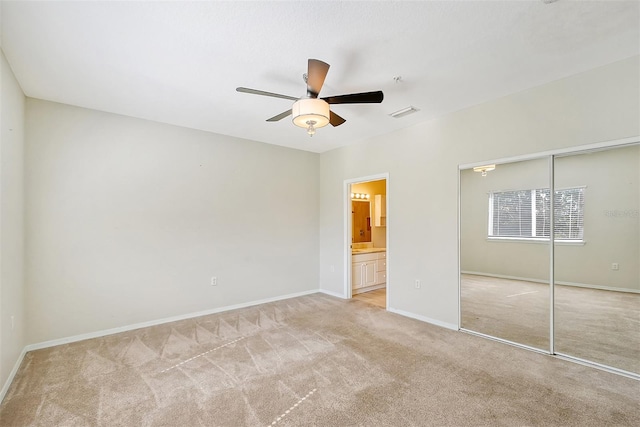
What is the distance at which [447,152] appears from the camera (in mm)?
3865

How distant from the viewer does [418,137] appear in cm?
420

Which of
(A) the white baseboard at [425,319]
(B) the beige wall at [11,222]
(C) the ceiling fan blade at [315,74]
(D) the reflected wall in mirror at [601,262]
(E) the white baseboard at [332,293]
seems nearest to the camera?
(C) the ceiling fan blade at [315,74]

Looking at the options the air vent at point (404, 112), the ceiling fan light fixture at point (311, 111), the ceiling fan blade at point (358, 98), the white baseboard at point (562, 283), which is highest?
the air vent at point (404, 112)

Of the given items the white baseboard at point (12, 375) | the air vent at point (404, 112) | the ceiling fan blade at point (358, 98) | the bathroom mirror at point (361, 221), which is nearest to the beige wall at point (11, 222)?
the white baseboard at point (12, 375)

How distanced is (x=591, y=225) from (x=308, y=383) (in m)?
3.10

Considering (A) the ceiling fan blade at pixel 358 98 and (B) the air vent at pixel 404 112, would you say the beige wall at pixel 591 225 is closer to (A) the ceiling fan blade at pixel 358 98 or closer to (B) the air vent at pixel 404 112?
(B) the air vent at pixel 404 112

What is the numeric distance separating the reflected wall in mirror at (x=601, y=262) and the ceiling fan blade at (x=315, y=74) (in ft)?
8.59

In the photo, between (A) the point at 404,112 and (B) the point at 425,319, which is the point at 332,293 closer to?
(B) the point at 425,319

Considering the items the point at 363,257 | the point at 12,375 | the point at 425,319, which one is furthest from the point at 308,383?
the point at 363,257

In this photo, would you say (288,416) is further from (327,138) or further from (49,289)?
(327,138)

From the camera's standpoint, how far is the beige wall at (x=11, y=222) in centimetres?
241

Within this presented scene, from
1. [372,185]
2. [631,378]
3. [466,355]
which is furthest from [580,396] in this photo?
[372,185]

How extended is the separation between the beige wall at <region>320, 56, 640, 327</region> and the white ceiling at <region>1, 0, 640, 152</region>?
8.6 inches

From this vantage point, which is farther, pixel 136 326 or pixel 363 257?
pixel 363 257
